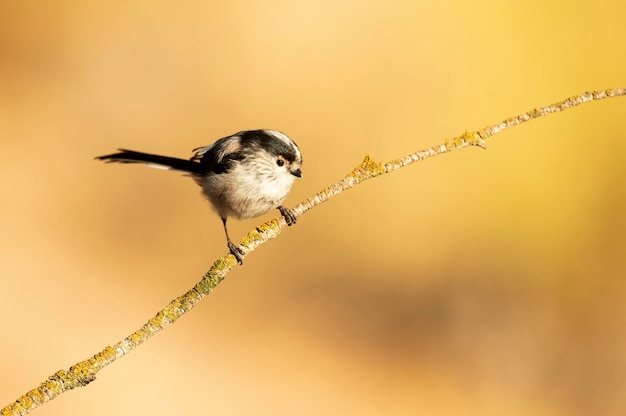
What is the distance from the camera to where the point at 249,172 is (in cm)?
154

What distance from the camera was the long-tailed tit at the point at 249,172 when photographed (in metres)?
1.49

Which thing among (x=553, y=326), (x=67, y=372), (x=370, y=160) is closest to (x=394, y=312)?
(x=553, y=326)

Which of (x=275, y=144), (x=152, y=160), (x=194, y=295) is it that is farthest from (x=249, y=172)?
(x=194, y=295)

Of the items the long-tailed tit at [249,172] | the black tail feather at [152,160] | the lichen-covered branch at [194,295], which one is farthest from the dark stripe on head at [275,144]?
the lichen-covered branch at [194,295]

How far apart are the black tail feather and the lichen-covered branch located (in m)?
0.33

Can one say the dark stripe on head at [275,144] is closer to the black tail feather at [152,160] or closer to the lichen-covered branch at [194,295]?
the black tail feather at [152,160]

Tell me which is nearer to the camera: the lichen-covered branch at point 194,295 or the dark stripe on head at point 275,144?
the lichen-covered branch at point 194,295

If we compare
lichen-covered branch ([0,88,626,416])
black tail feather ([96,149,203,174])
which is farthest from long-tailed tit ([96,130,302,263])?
lichen-covered branch ([0,88,626,416])

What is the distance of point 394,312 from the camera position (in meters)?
3.50

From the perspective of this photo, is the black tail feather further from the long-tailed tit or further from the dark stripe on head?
the dark stripe on head

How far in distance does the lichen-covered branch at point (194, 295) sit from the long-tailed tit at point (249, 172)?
14.0 inches

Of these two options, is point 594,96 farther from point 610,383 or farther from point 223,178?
point 610,383

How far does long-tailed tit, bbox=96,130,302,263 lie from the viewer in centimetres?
149

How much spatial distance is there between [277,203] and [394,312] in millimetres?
2141
